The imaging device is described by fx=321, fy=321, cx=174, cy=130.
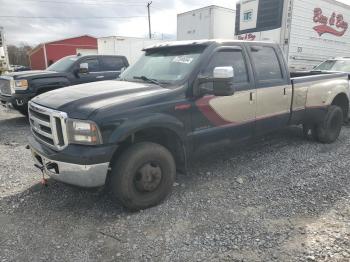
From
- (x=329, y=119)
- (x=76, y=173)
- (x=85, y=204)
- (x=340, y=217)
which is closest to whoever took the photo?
(x=76, y=173)

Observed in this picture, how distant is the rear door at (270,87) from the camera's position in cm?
467

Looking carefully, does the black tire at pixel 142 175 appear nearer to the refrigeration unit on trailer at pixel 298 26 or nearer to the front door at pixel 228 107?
the front door at pixel 228 107

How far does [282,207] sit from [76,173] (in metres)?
2.31

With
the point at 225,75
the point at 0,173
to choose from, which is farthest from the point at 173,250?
the point at 0,173

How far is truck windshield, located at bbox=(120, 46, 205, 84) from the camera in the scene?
156 inches

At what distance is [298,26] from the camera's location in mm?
10555

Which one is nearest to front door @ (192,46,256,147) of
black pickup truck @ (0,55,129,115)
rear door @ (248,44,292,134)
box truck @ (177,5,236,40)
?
rear door @ (248,44,292,134)

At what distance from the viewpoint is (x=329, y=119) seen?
19.9 ft

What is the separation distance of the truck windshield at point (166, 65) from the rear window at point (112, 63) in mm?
5006

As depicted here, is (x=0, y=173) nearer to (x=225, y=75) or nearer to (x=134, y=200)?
(x=134, y=200)

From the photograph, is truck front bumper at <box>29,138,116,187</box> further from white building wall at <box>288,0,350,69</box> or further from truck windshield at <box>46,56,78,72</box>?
white building wall at <box>288,0,350,69</box>

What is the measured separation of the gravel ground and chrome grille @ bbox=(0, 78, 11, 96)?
143 inches

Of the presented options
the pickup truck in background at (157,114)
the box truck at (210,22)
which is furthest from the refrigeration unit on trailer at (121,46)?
the pickup truck in background at (157,114)

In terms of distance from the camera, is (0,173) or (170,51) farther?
(0,173)
